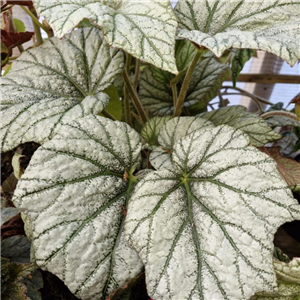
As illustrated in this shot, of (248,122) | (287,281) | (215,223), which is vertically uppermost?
(248,122)

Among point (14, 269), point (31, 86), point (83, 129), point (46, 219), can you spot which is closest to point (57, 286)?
point (14, 269)

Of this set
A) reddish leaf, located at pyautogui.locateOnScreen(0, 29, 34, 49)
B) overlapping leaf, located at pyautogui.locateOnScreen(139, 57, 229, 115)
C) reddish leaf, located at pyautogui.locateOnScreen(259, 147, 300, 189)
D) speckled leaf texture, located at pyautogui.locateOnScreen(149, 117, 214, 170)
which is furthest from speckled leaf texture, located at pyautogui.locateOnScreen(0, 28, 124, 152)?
reddish leaf, located at pyautogui.locateOnScreen(259, 147, 300, 189)

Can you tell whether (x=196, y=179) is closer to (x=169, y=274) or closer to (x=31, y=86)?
(x=169, y=274)

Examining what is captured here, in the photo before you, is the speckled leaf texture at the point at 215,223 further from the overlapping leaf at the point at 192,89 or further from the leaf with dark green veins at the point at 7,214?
the overlapping leaf at the point at 192,89

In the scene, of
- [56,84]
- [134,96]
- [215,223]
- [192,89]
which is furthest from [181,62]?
[215,223]

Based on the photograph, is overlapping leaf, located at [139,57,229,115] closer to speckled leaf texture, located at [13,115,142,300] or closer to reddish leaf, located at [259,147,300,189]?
reddish leaf, located at [259,147,300,189]

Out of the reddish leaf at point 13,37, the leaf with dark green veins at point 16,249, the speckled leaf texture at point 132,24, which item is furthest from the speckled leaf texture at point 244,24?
the leaf with dark green veins at point 16,249

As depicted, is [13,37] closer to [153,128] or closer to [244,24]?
[153,128]
